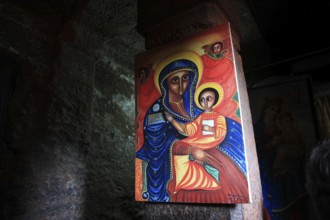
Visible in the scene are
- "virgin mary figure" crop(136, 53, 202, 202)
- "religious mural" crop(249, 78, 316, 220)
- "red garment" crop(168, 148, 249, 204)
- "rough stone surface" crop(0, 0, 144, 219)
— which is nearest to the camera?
"red garment" crop(168, 148, 249, 204)

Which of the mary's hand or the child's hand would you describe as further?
the child's hand

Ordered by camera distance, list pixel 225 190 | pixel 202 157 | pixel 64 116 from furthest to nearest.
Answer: pixel 64 116 → pixel 202 157 → pixel 225 190

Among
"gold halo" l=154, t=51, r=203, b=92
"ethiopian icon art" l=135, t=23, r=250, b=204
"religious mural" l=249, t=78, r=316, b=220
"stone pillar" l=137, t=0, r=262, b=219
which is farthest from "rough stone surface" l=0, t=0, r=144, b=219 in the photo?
"religious mural" l=249, t=78, r=316, b=220

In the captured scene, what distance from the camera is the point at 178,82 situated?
1.49 metres

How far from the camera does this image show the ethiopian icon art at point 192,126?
47.8 inches

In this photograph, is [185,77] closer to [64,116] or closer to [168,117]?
[168,117]

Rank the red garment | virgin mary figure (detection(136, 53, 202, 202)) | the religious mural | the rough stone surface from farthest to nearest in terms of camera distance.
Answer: the religious mural < the rough stone surface < virgin mary figure (detection(136, 53, 202, 202)) < the red garment

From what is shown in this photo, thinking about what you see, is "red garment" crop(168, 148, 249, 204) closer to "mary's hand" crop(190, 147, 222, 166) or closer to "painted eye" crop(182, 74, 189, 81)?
"mary's hand" crop(190, 147, 222, 166)

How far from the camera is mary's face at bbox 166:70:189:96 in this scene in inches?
57.7

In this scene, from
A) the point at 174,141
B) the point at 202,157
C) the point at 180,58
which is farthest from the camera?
the point at 180,58

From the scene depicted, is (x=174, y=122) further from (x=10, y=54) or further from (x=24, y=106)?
(x=10, y=54)

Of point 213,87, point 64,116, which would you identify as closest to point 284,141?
point 213,87

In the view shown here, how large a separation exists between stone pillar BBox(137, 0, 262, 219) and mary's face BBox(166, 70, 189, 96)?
31 centimetres

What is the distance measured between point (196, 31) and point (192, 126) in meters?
0.68
